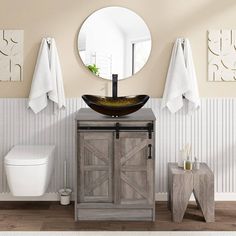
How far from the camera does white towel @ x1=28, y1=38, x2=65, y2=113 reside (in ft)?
15.3

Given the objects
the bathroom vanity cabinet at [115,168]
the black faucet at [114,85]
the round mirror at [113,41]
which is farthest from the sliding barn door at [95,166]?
the round mirror at [113,41]

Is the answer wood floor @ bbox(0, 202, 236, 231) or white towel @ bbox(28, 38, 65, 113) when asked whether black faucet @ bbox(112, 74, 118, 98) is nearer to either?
white towel @ bbox(28, 38, 65, 113)

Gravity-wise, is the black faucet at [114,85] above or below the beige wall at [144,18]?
below

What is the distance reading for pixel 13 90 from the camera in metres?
4.78

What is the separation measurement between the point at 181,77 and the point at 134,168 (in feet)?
3.19

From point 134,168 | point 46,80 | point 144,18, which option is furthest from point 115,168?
point 144,18

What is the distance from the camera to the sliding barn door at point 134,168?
4219 millimetres

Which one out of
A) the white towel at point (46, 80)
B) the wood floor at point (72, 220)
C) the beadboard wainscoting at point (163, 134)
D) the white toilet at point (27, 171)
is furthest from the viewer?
the beadboard wainscoting at point (163, 134)

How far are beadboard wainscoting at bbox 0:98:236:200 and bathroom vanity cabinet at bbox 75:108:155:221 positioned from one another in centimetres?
60

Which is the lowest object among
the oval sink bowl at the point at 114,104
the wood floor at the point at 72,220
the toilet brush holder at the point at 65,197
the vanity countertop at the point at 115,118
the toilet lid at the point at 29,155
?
the wood floor at the point at 72,220

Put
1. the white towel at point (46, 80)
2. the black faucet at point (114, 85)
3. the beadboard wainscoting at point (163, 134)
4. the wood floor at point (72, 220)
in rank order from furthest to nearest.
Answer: the beadboard wainscoting at point (163, 134) → the white towel at point (46, 80) → the black faucet at point (114, 85) → the wood floor at point (72, 220)

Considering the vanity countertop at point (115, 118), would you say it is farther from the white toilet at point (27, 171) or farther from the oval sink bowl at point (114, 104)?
the white toilet at point (27, 171)

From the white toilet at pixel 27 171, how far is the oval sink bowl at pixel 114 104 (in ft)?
1.89

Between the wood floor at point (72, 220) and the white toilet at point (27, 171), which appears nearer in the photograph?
the wood floor at point (72, 220)
